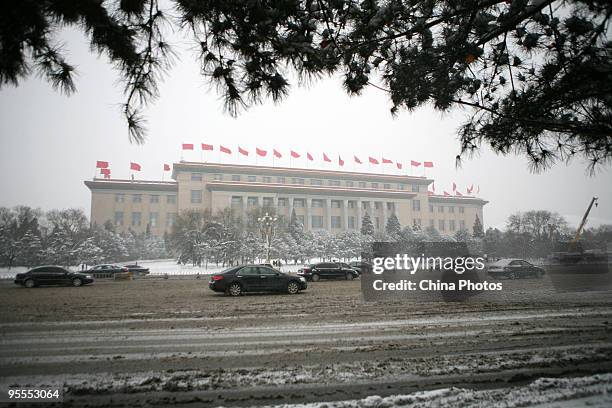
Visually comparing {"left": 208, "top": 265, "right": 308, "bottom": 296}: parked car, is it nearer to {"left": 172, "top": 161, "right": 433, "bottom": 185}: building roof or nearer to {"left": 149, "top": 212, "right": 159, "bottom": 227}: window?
{"left": 172, "top": 161, "right": 433, "bottom": 185}: building roof

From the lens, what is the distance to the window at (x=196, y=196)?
277 ft

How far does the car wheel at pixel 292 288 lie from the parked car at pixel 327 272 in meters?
9.40

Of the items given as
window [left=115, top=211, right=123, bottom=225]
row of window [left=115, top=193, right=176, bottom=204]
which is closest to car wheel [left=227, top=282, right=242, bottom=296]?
row of window [left=115, top=193, right=176, bottom=204]

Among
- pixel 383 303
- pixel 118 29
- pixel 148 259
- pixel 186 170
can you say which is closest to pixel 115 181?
pixel 186 170

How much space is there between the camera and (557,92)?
491 cm

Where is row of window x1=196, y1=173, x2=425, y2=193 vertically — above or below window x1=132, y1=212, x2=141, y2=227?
above

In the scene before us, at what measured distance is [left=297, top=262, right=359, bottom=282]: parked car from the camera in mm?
26109

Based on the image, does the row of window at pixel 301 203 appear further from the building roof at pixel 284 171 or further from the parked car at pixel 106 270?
the parked car at pixel 106 270

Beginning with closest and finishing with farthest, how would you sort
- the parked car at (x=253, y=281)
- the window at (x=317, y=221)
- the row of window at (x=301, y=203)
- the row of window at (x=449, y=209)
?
1. the parked car at (x=253, y=281)
2. the row of window at (x=301, y=203)
3. the window at (x=317, y=221)
4. the row of window at (x=449, y=209)

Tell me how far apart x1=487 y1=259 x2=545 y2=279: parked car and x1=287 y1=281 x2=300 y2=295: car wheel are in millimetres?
15567

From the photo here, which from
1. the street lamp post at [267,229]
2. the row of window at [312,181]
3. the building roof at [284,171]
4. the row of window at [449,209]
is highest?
the building roof at [284,171]

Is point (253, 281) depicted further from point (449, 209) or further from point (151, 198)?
point (449, 209)

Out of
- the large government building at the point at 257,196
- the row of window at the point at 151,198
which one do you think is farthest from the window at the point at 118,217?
the row of window at the point at 151,198

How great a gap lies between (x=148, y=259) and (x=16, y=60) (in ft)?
226
